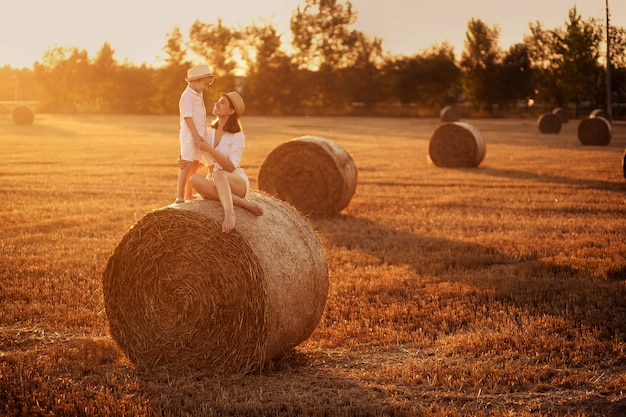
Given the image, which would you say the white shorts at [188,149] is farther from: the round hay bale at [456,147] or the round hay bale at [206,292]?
the round hay bale at [456,147]

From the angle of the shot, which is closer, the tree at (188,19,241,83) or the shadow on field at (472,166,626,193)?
the shadow on field at (472,166,626,193)

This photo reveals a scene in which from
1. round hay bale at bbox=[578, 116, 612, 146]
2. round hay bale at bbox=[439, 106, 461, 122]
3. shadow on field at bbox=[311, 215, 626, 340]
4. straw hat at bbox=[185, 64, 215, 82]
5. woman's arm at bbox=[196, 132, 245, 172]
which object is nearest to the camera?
woman's arm at bbox=[196, 132, 245, 172]

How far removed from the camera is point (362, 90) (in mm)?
78688

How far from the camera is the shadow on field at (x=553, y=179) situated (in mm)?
19266

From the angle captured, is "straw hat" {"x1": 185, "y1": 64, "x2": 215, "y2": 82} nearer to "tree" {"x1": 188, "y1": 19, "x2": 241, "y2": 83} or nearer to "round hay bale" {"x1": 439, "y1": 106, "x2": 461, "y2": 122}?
"round hay bale" {"x1": 439, "y1": 106, "x2": 461, "y2": 122}

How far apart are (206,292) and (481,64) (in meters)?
72.9

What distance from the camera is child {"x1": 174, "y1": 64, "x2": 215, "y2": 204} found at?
7.71 meters

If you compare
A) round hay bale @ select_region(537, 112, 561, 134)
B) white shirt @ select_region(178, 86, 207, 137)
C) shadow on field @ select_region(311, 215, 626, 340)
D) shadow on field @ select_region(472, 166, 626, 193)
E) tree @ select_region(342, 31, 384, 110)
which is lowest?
shadow on field @ select_region(311, 215, 626, 340)

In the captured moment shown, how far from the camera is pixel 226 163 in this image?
7.47 meters

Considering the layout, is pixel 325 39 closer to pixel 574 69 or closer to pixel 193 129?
pixel 574 69

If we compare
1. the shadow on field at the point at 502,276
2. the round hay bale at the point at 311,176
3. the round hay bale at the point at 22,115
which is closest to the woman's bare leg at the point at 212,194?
the shadow on field at the point at 502,276

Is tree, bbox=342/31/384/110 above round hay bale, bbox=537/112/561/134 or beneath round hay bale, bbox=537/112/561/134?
above

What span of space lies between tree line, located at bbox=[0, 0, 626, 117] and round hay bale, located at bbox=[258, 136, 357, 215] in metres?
54.3

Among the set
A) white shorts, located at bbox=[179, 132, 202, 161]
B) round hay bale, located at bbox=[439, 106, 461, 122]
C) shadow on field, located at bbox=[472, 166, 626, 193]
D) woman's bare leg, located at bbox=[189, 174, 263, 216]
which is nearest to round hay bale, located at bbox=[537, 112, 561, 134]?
round hay bale, located at bbox=[439, 106, 461, 122]
